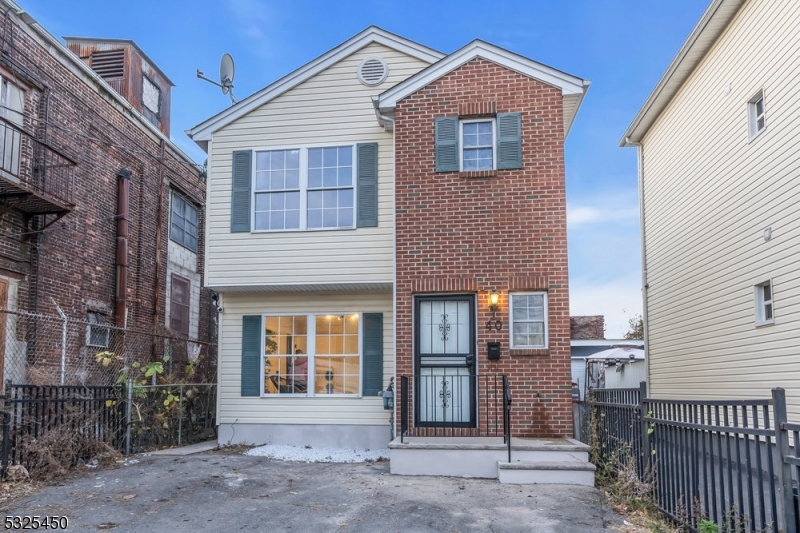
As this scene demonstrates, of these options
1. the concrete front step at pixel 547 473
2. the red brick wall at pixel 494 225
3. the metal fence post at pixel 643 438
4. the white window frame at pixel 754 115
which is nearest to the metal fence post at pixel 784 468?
the metal fence post at pixel 643 438

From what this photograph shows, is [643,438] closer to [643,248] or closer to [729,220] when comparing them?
[729,220]

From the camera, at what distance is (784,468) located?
392 cm

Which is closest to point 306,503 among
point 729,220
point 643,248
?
point 729,220

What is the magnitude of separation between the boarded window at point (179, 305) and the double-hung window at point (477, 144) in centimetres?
863

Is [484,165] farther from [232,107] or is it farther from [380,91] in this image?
[232,107]

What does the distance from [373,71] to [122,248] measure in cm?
612

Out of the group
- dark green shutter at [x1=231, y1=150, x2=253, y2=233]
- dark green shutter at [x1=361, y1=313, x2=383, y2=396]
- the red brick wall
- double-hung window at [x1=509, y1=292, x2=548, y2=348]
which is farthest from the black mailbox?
dark green shutter at [x1=231, y1=150, x2=253, y2=233]

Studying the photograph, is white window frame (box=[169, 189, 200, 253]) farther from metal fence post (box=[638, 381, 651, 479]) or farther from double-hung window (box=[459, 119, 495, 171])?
metal fence post (box=[638, 381, 651, 479])

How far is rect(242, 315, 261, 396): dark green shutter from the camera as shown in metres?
10.8

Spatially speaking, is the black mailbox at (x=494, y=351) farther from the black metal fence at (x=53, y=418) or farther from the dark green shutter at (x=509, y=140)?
the black metal fence at (x=53, y=418)

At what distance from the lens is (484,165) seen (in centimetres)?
968

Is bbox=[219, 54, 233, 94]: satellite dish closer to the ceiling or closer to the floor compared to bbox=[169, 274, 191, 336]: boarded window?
closer to the ceiling

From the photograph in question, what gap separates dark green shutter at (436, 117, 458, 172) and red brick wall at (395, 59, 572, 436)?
0.10 meters

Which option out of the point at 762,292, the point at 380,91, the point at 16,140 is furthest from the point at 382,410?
the point at 16,140
